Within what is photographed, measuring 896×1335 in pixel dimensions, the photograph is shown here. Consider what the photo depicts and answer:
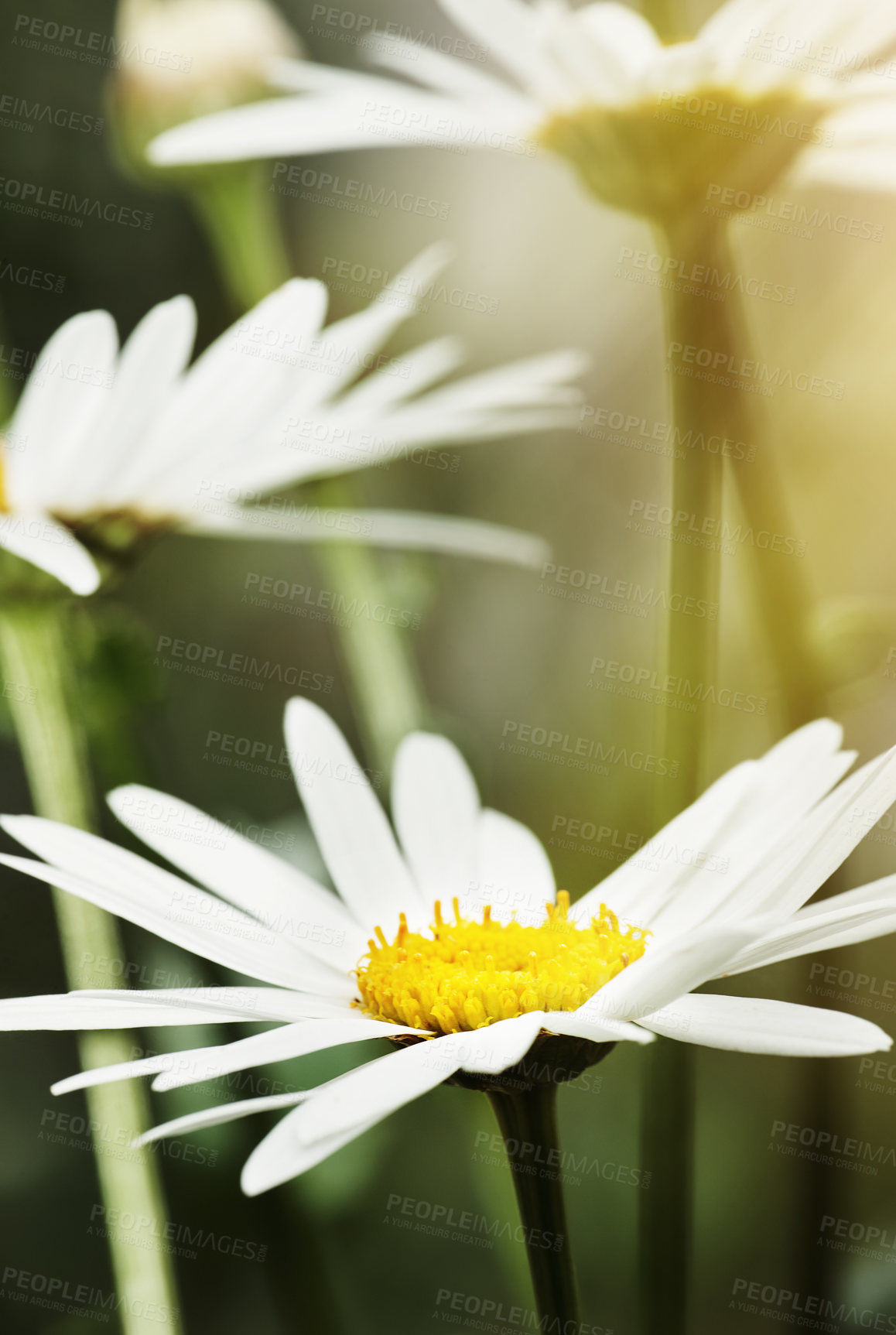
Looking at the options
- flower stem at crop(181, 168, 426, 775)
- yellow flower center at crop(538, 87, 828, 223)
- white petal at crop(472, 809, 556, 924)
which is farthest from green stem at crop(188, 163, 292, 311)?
white petal at crop(472, 809, 556, 924)

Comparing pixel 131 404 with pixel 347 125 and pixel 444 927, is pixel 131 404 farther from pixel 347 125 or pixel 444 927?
pixel 444 927

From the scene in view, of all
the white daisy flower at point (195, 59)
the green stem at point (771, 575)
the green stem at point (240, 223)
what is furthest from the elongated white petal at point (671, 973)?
the white daisy flower at point (195, 59)

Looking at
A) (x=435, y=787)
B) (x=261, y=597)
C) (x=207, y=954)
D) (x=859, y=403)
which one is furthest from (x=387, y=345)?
(x=207, y=954)

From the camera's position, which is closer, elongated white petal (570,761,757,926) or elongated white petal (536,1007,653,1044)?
elongated white petal (536,1007,653,1044)

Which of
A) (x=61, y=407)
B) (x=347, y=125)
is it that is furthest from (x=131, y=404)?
(x=347, y=125)

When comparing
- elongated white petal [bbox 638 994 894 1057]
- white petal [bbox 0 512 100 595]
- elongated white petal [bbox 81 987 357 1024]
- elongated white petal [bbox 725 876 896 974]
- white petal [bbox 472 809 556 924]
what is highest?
white petal [bbox 0 512 100 595]

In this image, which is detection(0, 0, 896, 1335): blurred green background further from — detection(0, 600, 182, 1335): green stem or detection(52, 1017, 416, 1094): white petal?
detection(52, 1017, 416, 1094): white petal

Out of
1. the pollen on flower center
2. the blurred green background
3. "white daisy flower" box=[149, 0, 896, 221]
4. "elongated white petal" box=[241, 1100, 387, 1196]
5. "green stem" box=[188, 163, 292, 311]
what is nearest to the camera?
"elongated white petal" box=[241, 1100, 387, 1196]
